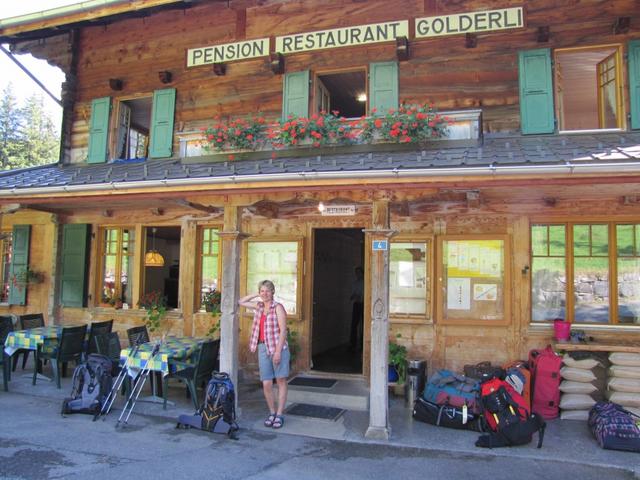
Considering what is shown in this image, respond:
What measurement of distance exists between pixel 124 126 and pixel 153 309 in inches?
144

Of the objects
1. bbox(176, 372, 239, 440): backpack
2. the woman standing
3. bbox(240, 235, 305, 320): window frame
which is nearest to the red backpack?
the woman standing

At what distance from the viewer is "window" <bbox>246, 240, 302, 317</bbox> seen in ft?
26.4

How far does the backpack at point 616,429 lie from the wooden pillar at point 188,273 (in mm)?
6134

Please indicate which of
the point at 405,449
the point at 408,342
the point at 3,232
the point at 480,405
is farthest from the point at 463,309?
the point at 3,232

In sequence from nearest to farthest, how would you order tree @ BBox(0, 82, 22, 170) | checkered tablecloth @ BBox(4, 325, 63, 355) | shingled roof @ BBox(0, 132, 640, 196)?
shingled roof @ BBox(0, 132, 640, 196), checkered tablecloth @ BBox(4, 325, 63, 355), tree @ BBox(0, 82, 22, 170)

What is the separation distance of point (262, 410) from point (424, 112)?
4.60 meters

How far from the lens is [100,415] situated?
6020 mm

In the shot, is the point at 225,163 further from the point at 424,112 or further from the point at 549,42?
the point at 549,42

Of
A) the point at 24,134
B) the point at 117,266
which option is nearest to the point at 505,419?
the point at 117,266

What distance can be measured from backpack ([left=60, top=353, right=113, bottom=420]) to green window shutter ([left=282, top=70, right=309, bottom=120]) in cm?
459

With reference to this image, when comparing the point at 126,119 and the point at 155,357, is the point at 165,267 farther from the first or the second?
the point at 155,357

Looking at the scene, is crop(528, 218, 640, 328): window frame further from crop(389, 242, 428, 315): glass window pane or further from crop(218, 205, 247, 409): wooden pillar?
crop(218, 205, 247, 409): wooden pillar

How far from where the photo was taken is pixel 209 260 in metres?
8.70

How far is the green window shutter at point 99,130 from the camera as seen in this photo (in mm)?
9328
